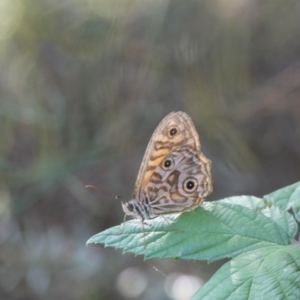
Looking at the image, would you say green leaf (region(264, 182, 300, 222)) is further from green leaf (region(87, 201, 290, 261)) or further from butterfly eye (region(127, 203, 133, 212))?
butterfly eye (region(127, 203, 133, 212))

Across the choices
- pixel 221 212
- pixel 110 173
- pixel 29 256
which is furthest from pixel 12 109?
pixel 221 212

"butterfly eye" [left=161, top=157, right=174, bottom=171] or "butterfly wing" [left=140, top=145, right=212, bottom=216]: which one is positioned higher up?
"butterfly eye" [left=161, top=157, right=174, bottom=171]

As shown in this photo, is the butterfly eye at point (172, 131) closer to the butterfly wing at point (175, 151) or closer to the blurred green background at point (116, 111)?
the butterfly wing at point (175, 151)

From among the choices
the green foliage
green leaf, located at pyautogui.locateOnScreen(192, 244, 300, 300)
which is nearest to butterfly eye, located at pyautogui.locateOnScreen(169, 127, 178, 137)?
the green foliage

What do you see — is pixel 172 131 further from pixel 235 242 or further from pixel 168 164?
pixel 235 242

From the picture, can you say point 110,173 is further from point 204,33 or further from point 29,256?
point 204,33

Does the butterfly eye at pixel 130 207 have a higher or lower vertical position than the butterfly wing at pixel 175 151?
lower

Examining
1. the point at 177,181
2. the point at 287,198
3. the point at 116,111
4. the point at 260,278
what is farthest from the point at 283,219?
the point at 116,111

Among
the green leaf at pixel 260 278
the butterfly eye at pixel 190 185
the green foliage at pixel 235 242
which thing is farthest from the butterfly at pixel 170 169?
the green leaf at pixel 260 278
